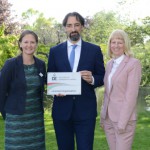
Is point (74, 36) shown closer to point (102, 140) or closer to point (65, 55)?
point (65, 55)

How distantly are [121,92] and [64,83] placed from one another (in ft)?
2.25

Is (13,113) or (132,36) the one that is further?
(132,36)

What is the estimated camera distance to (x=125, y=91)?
169 inches

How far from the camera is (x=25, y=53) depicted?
14.6 feet

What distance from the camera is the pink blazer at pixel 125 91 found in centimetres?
423

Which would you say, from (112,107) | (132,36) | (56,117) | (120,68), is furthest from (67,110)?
(132,36)

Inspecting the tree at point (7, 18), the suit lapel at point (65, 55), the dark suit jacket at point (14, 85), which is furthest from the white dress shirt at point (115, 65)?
the tree at point (7, 18)

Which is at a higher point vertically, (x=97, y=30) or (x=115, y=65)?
(x=97, y=30)

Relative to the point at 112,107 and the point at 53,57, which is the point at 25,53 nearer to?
the point at 53,57

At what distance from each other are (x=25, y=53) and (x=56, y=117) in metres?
0.87

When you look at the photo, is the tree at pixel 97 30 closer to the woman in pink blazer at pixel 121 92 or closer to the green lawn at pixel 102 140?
the green lawn at pixel 102 140

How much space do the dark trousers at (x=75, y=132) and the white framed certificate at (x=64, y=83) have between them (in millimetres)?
387

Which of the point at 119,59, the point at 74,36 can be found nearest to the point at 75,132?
the point at 119,59

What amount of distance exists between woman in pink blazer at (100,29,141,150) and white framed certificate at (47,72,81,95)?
1.28 feet
